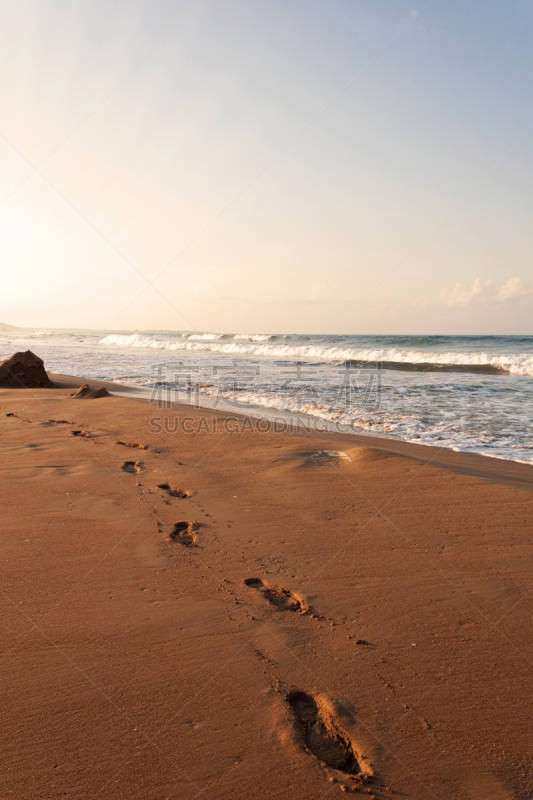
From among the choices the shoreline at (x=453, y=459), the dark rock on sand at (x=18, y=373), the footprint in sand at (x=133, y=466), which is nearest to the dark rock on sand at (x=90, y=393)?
the dark rock on sand at (x=18, y=373)

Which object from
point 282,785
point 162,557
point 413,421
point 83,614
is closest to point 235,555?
point 162,557

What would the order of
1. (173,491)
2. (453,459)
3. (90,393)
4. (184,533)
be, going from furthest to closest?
(90,393) < (453,459) < (173,491) < (184,533)

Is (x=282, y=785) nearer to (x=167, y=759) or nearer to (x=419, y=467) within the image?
(x=167, y=759)

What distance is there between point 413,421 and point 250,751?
6780mm

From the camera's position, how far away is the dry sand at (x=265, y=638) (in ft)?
4.98

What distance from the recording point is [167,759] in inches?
59.7

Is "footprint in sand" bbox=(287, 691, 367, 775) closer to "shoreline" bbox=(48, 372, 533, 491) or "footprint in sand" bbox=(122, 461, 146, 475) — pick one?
"footprint in sand" bbox=(122, 461, 146, 475)

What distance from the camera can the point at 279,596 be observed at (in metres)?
2.45

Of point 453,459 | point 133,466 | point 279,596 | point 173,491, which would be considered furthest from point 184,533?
point 453,459

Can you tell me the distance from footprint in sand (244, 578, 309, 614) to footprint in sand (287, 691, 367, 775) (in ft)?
1.79

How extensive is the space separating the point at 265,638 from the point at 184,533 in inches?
47.4

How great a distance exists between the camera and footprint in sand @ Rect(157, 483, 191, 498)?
3844mm

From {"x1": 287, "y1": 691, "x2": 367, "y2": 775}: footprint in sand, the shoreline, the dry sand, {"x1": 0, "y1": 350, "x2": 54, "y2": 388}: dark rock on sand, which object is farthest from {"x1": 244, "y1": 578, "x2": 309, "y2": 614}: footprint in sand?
{"x1": 0, "y1": 350, "x2": 54, "y2": 388}: dark rock on sand

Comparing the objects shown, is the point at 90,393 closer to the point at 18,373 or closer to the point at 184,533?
the point at 18,373
